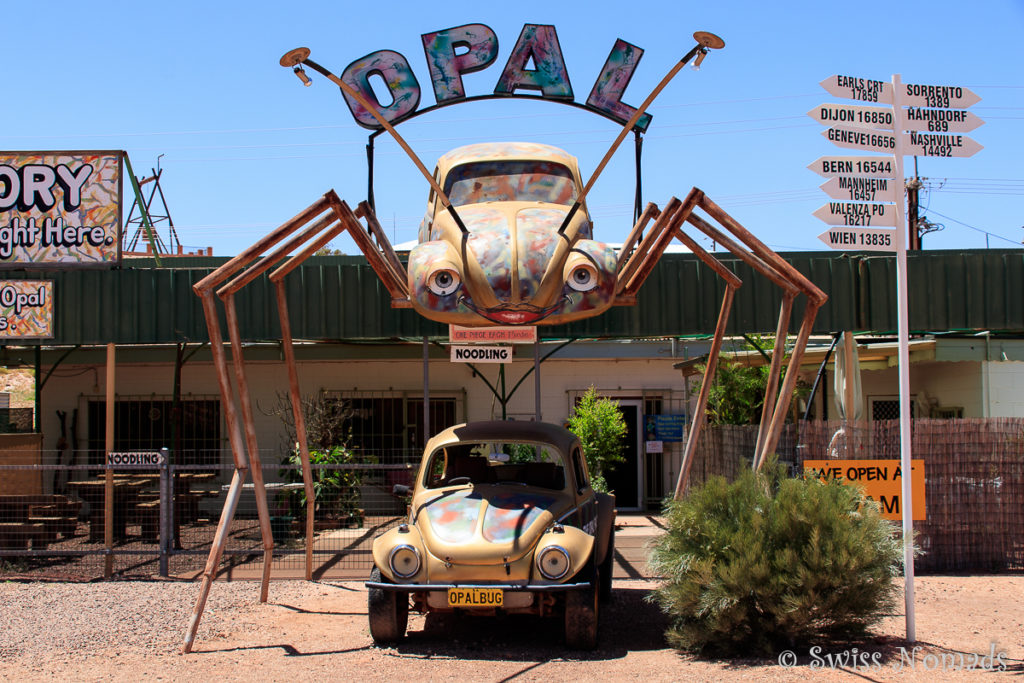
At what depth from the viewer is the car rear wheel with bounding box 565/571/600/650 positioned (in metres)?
7.41

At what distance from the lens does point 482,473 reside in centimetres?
894

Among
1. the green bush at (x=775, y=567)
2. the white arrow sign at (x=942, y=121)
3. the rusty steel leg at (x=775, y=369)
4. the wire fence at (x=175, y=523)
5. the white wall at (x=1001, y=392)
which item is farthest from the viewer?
the white wall at (x=1001, y=392)

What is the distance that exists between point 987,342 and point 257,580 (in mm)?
12222

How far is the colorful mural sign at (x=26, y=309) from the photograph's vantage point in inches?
475

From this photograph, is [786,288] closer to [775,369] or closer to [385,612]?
[775,369]

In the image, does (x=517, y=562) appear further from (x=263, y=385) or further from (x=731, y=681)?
(x=263, y=385)

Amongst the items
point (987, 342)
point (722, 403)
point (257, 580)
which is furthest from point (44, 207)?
point (987, 342)

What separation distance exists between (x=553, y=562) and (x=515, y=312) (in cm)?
194

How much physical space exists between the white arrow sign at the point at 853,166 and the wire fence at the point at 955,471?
13.0 ft

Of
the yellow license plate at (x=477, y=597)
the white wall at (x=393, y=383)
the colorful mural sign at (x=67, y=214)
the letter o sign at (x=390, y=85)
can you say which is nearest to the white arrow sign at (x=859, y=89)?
the yellow license plate at (x=477, y=597)

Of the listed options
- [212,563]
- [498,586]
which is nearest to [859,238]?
[498,586]

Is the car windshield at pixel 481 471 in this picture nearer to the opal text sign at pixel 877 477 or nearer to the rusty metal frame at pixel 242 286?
the rusty metal frame at pixel 242 286

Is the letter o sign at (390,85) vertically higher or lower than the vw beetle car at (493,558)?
higher

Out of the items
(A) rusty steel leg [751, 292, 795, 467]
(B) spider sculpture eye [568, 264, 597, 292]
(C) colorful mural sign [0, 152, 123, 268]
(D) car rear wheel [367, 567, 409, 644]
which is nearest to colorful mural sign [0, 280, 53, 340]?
(C) colorful mural sign [0, 152, 123, 268]
